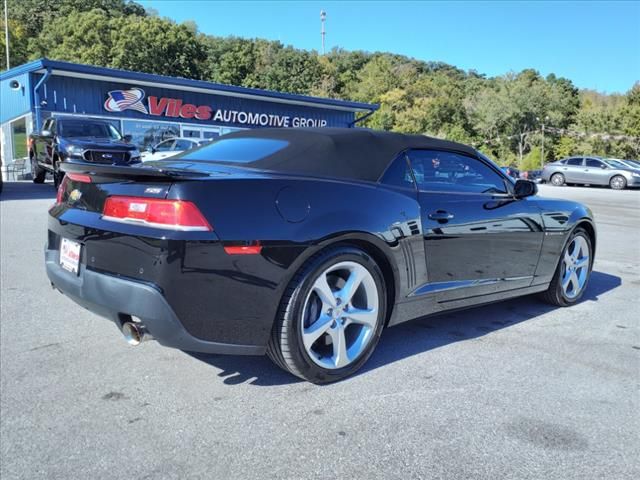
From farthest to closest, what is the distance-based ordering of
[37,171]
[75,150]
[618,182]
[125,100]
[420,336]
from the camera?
[618,182]
[125,100]
[37,171]
[75,150]
[420,336]

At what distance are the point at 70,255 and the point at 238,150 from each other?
4.15 ft

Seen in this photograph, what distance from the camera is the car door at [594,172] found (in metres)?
26.2

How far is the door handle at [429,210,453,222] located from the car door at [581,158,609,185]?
26.2 meters

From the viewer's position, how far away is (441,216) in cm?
349

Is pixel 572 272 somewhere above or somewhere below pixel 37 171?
below

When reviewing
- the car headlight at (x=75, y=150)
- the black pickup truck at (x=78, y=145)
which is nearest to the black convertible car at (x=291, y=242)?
the black pickup truck at (x=78, y=145)

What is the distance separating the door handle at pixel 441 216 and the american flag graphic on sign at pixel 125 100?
20427mm

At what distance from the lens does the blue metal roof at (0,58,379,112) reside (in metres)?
18.7

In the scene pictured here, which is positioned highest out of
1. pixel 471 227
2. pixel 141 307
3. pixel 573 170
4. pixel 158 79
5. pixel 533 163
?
Answer: pixel 158 79

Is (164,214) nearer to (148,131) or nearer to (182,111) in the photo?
(148,131)

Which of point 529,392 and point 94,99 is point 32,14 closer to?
point 94,99

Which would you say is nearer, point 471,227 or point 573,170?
point 471,227

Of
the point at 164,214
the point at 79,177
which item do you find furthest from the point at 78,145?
the point at 164,214

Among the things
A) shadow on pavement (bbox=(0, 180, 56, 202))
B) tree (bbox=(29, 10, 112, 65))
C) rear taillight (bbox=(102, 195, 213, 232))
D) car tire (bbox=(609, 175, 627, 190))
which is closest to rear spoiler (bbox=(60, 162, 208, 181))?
rear taillight (bbox=(102, 195, 213, 232))
